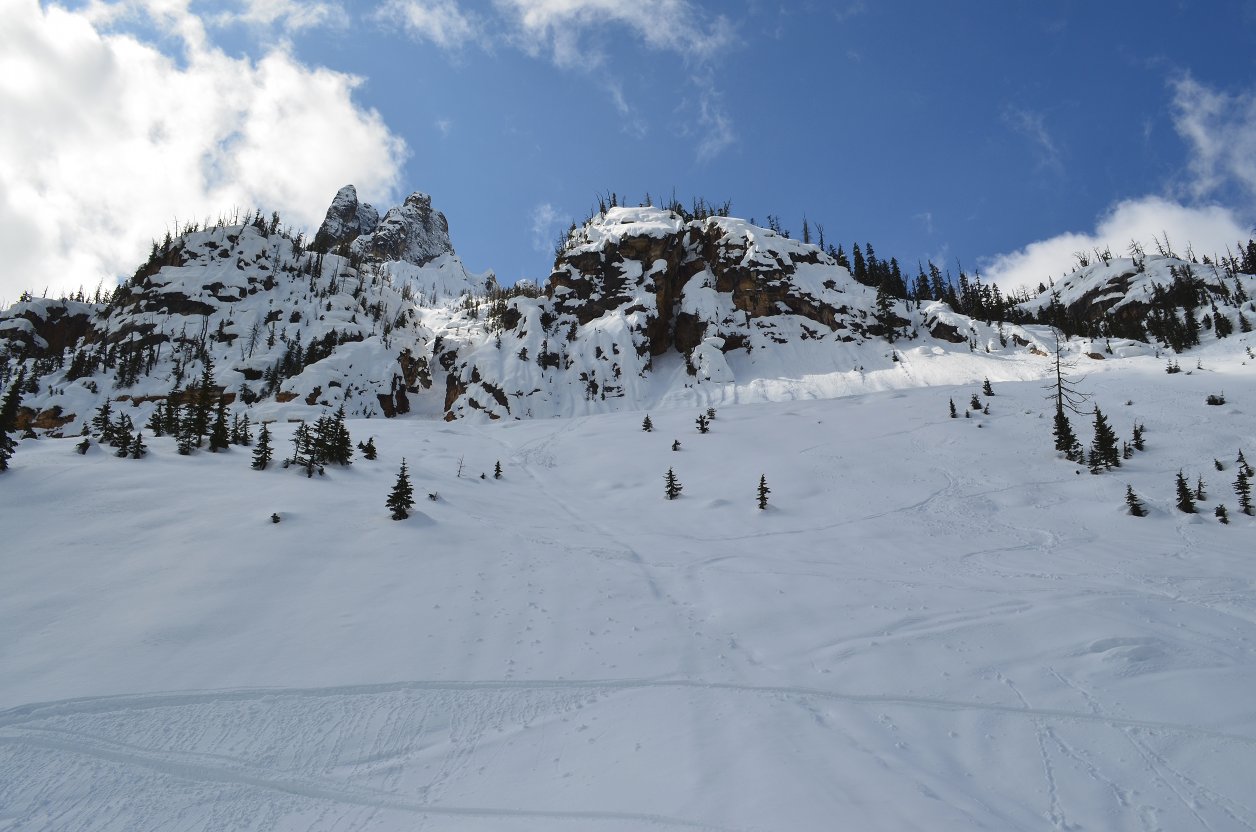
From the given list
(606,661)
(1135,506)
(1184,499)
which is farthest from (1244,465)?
(606,661)

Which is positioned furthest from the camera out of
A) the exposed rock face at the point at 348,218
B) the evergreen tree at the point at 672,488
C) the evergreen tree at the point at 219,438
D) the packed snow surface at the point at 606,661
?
the exposed rock face at the point at 348,218

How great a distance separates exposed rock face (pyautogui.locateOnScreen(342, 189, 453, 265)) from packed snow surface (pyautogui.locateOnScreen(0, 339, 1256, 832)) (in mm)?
141671

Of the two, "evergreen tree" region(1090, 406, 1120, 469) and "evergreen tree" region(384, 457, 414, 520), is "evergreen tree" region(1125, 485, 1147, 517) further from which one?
"evergreen tree" region(384, 457, 414, 520)

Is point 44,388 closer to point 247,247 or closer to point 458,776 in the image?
point 247,247

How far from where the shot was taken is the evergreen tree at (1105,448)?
20750mm

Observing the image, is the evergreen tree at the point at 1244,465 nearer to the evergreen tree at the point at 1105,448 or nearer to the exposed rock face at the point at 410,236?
the evergreen tree at the point at 1105,448

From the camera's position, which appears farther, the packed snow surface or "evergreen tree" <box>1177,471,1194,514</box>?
"evergreen tree" <box>1177,471,1194,514</box>

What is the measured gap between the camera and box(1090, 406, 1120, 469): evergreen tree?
20750mm

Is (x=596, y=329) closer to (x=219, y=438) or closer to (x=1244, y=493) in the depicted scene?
(x=219, y=438)

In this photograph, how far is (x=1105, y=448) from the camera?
21031 mm

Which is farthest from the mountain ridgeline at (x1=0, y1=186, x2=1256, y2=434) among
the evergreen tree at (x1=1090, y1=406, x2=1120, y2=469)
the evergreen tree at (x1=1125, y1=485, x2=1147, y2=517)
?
the evergreen tree at (x1=1125, y1=485, x2=1147, y2=517)

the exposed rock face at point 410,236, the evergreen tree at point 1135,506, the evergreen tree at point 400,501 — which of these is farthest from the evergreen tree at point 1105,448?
the exposed rock face at point 410,236

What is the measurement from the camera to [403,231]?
497ft

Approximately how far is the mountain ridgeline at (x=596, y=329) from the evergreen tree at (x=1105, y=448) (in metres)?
29.8
